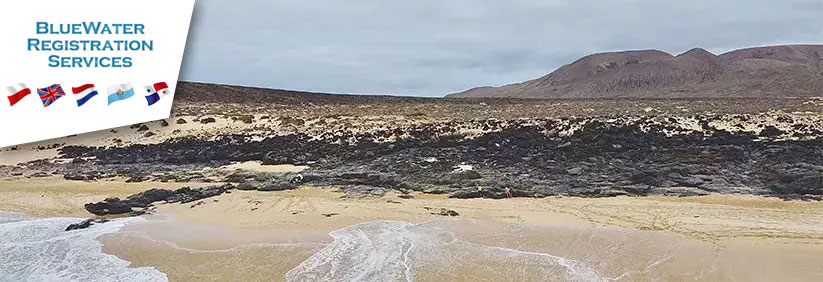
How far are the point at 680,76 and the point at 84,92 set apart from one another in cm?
11312

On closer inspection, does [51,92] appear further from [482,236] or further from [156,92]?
[482,236]

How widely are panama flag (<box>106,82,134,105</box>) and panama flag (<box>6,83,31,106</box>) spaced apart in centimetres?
81

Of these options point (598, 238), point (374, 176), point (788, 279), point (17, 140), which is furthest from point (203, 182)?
point (788, 279)

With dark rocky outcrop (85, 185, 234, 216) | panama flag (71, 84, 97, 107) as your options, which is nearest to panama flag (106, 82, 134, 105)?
panama flag (71, 84, 97, 107)

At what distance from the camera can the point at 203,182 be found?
1502 cm

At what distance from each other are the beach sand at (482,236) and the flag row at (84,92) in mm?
2442

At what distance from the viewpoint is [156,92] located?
20.7 feet

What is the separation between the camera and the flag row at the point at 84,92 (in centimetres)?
611

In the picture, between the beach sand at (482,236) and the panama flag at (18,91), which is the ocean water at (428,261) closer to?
the beach sand at (482,236)

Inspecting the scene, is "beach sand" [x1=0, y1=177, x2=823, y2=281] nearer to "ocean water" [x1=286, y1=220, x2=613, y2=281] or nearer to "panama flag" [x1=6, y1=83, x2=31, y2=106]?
"ocean water" [x1=286, y1=220, x2=613, y2=281]

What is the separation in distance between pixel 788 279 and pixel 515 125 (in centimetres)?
1762

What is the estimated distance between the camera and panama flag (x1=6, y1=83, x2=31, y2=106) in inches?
241

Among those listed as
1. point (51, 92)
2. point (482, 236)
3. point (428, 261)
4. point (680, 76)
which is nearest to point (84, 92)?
point (51, 92)

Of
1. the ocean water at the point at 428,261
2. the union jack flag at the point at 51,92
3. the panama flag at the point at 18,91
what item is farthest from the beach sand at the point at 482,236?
the panama flag at the point at 18,91
